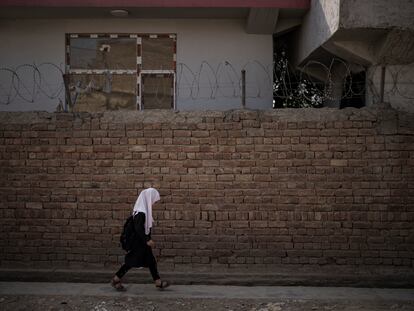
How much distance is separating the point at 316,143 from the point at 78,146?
10.6 feet

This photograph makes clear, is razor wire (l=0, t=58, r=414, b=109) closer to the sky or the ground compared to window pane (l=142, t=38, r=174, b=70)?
closer to the ground

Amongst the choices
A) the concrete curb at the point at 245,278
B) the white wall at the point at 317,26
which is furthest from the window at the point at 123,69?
the concrete curb at the point at 245,278

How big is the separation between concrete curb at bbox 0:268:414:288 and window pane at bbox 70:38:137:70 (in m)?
4.39

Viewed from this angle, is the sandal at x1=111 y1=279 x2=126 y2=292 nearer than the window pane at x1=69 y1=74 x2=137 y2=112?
Yes

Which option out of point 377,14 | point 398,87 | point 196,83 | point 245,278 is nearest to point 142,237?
point 245,278

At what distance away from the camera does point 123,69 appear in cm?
1025

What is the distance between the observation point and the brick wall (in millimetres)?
7230

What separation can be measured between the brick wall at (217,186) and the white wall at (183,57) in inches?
108

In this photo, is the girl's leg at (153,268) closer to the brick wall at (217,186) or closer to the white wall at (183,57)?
the brick wall at (217,186)

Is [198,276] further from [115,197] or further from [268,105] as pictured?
[268,105]

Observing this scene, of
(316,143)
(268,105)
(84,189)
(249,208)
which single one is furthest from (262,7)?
(84,189)

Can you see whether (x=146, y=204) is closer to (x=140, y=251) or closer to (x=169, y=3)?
(x=140, y=251)

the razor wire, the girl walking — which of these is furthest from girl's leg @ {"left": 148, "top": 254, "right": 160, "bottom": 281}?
the razor wire

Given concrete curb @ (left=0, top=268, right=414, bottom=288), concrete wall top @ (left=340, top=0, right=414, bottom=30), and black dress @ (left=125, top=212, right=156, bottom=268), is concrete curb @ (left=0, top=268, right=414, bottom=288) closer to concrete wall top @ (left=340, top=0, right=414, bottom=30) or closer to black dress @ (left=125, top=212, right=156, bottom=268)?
black dress @ (left=125, top=212, right=156, bottom=268)
